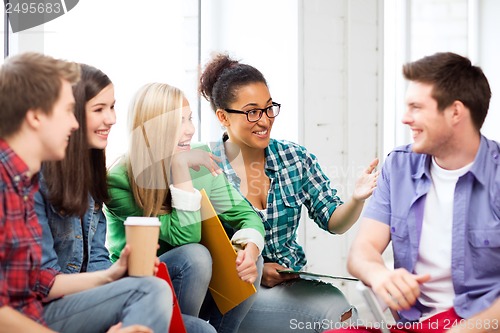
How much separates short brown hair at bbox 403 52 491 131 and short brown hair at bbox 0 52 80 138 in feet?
3.06

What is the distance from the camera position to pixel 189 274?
2148mm

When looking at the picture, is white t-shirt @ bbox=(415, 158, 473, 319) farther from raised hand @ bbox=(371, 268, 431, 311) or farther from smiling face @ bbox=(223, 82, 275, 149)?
smiling face @ bbox=(223, 82, 275, 149)

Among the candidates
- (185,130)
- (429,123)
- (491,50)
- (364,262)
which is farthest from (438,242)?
(491,50)

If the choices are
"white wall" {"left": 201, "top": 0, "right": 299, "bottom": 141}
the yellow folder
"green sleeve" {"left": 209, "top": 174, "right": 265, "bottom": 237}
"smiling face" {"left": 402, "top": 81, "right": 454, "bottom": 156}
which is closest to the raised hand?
"smiling face" {"left": 402, "top": 81, "right": 454, "bottom": 156}

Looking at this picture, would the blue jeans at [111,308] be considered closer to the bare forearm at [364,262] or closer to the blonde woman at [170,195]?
the blonde woman at [170,195]

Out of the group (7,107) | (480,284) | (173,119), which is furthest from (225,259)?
(7,107)

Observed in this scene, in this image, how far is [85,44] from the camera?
2.74 metres

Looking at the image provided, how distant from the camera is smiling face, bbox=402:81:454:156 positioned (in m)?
1.92

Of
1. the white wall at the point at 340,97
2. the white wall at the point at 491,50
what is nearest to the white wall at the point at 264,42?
the white wall at the point at 340,97

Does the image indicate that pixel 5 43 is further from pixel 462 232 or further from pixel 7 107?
pixel 462 232

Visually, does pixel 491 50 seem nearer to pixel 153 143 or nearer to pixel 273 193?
pixel 273 193

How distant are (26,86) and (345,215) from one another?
133cm

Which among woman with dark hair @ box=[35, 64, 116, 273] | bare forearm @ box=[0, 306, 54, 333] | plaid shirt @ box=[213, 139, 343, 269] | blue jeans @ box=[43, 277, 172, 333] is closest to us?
bare forearm @ box=[0, 306, 54, 333]

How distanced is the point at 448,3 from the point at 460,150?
11.9ft
